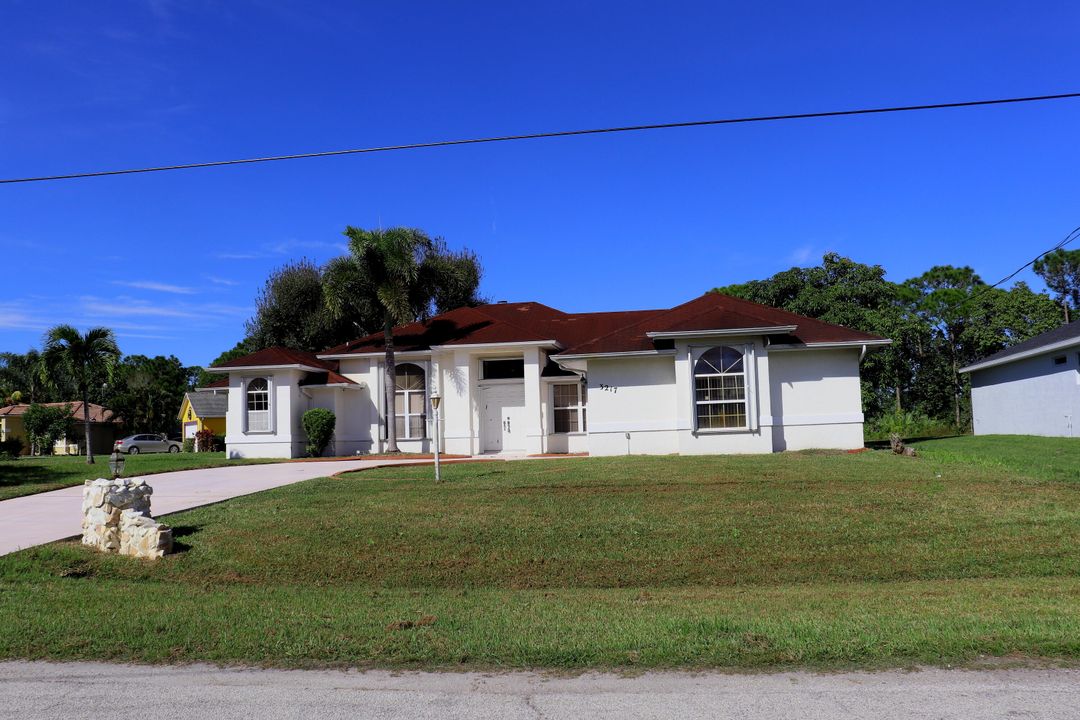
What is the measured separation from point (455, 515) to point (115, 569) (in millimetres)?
4730

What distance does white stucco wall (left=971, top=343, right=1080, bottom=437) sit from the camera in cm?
2722

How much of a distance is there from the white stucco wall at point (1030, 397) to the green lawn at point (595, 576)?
14.0 metres

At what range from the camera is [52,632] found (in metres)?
7.26

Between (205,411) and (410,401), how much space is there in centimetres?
3098

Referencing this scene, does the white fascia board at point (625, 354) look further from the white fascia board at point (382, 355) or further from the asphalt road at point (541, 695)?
the asphalt road at point (541, 695)

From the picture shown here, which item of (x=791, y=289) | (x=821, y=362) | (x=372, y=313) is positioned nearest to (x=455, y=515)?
(x=821, y=362)

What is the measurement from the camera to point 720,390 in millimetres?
21984

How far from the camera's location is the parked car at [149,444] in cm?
4656

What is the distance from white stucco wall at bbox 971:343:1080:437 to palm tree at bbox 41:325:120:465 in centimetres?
3299

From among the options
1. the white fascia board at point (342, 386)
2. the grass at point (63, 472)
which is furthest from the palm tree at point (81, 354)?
the white fascia board at point (342, 386)

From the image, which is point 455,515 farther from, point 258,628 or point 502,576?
point 258,628

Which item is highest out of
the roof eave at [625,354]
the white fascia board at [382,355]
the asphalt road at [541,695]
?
the white fascia board at [382,355]

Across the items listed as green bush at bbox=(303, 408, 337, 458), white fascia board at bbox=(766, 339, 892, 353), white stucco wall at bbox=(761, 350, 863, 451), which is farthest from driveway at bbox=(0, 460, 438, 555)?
white fascia board at bbox=(766, 339, 892, 353)

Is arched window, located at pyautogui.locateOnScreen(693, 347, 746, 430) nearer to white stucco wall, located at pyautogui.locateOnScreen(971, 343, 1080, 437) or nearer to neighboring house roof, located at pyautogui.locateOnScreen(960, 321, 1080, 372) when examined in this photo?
neighboring house roof, located at pyautogui.locateOnScreen(960, 321, 1080, 372)
